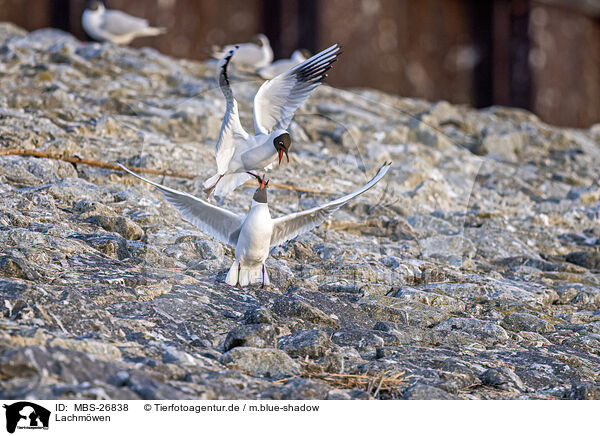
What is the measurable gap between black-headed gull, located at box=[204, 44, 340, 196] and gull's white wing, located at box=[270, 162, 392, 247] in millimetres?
257

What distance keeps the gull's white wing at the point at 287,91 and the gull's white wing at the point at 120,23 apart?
4028mm

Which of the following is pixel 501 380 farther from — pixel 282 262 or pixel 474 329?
pixel 282 262

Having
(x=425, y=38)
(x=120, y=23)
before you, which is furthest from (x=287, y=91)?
(x=425, y=38)

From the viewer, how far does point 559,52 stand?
8.62 meters

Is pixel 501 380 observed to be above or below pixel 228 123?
below

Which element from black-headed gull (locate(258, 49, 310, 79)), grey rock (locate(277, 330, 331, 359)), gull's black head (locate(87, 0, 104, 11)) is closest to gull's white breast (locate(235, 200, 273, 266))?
grey rock (locate(277, 330, 331, 359))

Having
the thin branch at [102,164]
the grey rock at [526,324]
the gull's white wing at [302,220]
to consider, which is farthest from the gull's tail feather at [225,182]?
the grey rock at [526,324]

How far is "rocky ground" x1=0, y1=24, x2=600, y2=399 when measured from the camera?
2.24 m

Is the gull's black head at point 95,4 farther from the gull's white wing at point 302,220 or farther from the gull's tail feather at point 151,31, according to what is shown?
the gull's white wing at point 302,220

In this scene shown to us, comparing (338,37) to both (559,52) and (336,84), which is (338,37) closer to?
(336,84)

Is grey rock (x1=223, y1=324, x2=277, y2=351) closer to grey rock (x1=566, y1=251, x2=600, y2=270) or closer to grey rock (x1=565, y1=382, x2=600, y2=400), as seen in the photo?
grey rock (x1=565, y1=382, x2=600, y2=400)

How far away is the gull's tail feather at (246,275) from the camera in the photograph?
2980mm

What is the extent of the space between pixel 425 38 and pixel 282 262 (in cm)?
545
